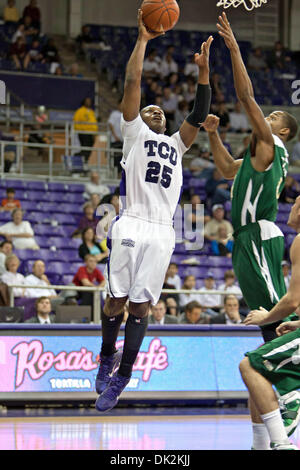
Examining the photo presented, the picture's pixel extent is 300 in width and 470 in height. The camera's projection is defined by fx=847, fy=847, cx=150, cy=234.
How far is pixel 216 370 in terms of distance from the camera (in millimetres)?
11352

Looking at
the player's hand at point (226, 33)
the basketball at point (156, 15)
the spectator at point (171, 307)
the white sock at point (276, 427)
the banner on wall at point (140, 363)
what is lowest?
the banner on wall at point (140, 363)

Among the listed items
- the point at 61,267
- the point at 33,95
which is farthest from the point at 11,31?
the point at 61,267

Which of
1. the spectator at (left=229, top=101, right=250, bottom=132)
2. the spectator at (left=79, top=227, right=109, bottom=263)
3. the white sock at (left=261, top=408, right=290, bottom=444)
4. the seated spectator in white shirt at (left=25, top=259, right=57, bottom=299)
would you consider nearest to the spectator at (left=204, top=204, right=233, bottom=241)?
the spectator at (left=79, top=227, right=109, bottom=263)

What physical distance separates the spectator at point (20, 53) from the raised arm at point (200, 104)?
1294 centimetres

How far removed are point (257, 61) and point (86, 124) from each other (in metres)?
7.20

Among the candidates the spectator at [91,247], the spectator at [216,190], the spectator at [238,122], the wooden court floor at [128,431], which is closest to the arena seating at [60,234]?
the spectator at [216,190]

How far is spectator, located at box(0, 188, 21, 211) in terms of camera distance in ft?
48.3

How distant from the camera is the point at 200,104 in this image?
6.90m

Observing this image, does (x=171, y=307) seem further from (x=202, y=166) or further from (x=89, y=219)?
(x=202, y=166)

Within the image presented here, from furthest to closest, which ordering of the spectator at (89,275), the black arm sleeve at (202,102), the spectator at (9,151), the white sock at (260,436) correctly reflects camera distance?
the spectator at (9,151) < the spectator at (89,275) < the black arm sleeve at (202,102) < the white sock at (260,436)

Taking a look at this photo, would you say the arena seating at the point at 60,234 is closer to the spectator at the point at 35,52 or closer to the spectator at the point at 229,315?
the spectator at the point at 229,315

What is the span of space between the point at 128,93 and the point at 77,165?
10666 mm

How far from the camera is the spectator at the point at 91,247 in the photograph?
527 inches

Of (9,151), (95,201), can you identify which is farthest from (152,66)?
(95,201)
